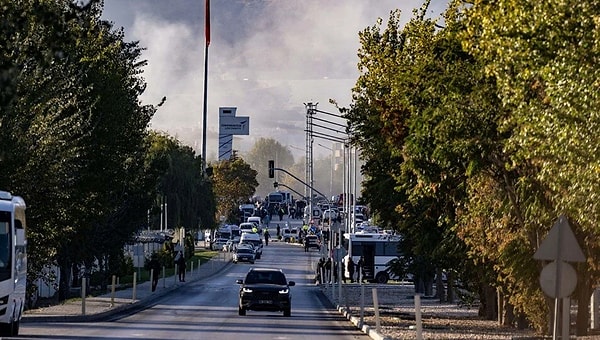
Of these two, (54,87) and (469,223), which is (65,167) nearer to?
(54,87)

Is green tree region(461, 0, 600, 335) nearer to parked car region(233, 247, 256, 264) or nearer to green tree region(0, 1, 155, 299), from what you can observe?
green tree region(0, 1, 155, 299)

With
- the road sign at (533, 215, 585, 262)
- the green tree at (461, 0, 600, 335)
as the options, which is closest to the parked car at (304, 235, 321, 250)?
the green tree at (461, 0, 600, 335)

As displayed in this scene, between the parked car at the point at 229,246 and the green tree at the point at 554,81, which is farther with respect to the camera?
the parked car at the point at 229,246

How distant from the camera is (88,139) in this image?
158ft

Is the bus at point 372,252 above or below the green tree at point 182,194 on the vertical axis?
below

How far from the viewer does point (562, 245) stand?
1995 cm

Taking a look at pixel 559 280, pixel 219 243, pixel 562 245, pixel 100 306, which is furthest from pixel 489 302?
pixel 219 243

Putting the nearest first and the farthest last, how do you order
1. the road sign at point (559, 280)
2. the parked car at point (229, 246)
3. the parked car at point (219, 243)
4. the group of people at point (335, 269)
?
the road sign at point (559, 280) < the group of people at point (335, 269) < the parked car at point (229, 246) < the parked car at point (219, 243)

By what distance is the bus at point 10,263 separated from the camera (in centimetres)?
2858

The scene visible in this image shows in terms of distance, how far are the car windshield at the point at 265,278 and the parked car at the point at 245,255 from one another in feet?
218

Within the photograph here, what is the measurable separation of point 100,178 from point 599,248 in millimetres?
25307

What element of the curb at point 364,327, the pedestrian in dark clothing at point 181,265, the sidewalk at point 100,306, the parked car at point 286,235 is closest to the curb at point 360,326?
the curb at point 364,327

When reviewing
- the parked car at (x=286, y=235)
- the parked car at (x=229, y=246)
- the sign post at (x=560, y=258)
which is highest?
the parked car at (x=286, y=235)

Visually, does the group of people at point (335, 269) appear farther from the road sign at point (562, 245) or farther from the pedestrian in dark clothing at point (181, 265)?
the road sign at point (562, 245)
